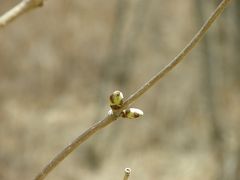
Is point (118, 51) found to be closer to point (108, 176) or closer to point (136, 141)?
→ point (136, 141)

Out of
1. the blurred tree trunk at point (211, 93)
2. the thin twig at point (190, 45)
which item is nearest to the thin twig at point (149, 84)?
the thin twig at point (190, 45)

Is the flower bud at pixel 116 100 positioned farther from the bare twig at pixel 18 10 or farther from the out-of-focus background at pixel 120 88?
the out-of-focus background at pixel 120 88

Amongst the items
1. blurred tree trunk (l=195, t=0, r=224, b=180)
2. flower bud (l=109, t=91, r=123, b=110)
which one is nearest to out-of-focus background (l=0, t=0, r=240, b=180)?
blurred tree trunk (l=195, t=0, r=224, b=180)

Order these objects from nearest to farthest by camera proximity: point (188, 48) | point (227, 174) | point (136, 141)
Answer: point (188, 48)
point (227, 174)
point (136, 141)

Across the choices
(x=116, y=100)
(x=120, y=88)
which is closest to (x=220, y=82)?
(x=120, y=88)

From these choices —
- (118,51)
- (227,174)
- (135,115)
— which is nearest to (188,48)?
(135,115)

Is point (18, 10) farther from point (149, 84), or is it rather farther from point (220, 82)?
point (220, 82)
